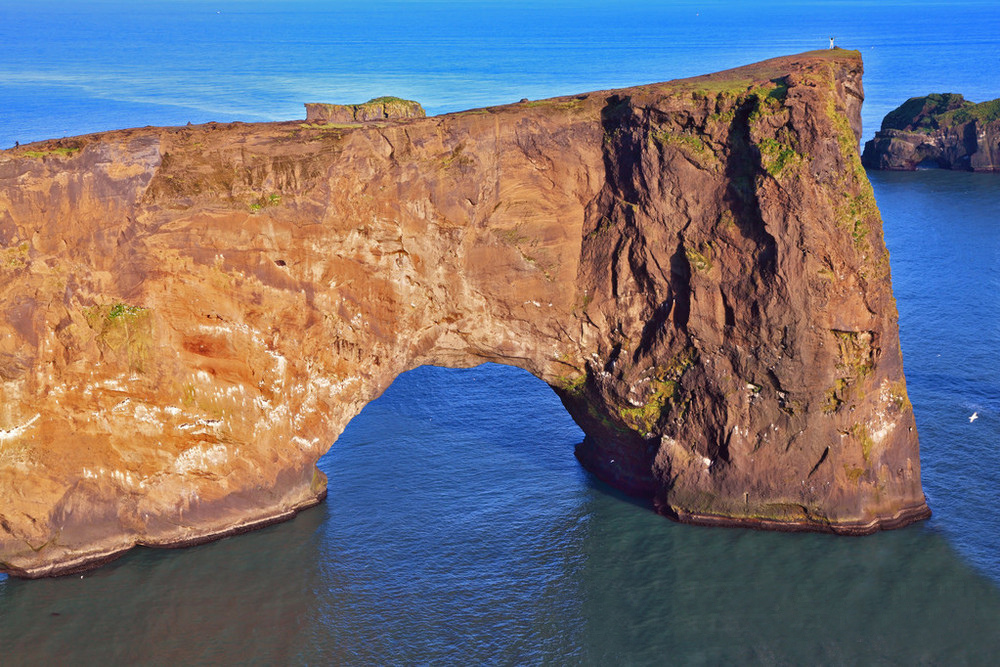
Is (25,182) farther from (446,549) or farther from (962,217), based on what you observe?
(962,217)

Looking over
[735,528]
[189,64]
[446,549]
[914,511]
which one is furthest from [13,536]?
[189,64]

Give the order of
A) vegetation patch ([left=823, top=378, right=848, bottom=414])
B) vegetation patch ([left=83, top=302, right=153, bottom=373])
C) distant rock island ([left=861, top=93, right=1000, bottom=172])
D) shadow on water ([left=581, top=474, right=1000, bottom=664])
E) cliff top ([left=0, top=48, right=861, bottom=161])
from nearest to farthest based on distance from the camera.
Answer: shadow on water ([left=581, top=474, right=1000, bottom=664]) < cliff top ([left=0, top=48, right=861, bottom=161]) < vegetation patch ([left=83, top=302, right=153, bottom=373]) < vegetation patch ([left=823, top=378, right=848, bottom=414]) < distant rock island ([left=861, top=93, right=1000, bottom=172])

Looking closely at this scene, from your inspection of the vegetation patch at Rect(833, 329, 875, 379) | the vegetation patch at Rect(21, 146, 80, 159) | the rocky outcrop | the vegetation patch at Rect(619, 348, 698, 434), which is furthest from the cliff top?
the vegetation patch at Rect(619, 348, 698, 434)

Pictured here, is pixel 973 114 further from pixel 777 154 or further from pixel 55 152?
pixel 55 152

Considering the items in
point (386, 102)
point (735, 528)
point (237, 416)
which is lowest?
point (735, 528)

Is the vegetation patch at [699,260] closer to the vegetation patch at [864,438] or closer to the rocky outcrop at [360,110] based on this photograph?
the vegetation patch at [864,438]

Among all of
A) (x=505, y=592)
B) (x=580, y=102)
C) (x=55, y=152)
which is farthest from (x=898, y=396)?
(x=55, y=152)

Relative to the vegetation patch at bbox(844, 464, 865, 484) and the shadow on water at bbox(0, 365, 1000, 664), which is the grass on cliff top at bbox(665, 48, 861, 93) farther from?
the shadow on water at bbox(0, 365, 1000, 664)
